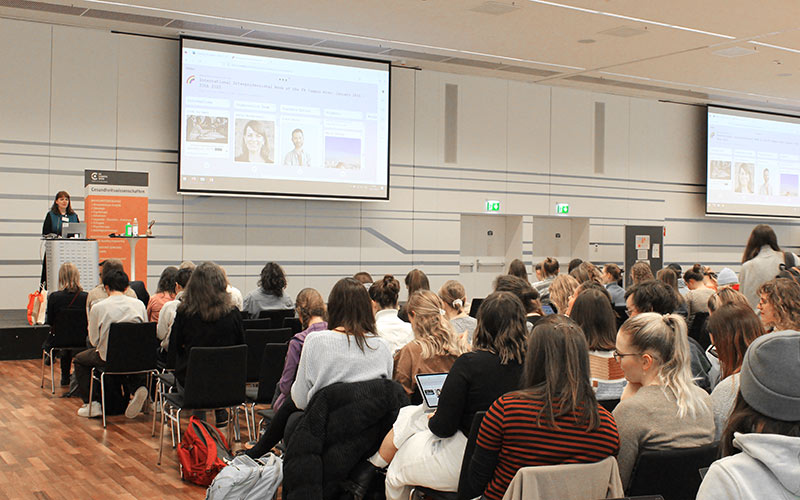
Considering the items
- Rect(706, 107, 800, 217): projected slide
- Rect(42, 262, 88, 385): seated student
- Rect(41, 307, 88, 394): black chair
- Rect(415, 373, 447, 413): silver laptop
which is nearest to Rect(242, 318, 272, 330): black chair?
Rect(41, 307, 88, 394): black chair

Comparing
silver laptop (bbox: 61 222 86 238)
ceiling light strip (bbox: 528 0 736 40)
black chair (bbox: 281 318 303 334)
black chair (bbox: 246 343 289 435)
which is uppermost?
ceiling light strip (bbox: 528 0 736 40)

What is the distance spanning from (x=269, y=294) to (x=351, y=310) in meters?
4.09

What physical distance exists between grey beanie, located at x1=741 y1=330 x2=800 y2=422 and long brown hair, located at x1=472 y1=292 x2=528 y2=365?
5.37 feet

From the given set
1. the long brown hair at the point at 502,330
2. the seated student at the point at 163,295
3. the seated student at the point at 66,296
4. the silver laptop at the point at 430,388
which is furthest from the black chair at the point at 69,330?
the long brown hair at the point at 502,330

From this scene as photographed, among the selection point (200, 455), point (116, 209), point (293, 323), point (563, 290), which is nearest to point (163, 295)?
point (293, 323)

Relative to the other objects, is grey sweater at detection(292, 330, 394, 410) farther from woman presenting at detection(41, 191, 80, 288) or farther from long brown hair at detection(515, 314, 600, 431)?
woman presenting at detection(41, 191, 80, 288)

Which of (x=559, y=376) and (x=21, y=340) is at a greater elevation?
(x=559, y=376)

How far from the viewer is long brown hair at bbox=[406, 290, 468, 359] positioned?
409cm

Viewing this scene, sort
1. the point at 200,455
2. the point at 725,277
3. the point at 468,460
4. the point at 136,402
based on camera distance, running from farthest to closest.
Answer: the point at 725,277
the point at 136,402
the point at 200,455
the point at 468,460

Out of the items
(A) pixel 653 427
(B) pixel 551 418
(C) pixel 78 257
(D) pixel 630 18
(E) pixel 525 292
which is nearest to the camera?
(B) pixel 551 418

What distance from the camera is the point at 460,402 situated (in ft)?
10.2

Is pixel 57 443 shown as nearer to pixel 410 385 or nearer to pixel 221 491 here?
pixel 221 491

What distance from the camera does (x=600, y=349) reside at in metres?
4.38

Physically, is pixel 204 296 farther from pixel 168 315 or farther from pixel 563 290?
pixel 563 290
